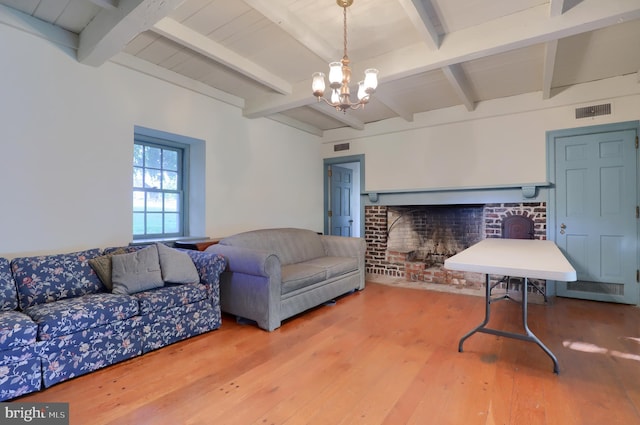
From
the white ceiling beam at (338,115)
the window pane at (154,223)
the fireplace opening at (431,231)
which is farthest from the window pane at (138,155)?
the fireplace opening at (431,231)

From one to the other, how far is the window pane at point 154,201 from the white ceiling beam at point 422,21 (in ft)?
10.4

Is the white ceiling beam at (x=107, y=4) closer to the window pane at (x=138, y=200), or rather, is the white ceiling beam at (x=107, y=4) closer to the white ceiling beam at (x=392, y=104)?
the window pane at (x=138, y=200)

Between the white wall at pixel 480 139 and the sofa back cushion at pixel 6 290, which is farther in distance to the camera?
the white wall at pixel 480 139

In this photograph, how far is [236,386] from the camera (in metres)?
2.00

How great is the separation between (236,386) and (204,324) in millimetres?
979

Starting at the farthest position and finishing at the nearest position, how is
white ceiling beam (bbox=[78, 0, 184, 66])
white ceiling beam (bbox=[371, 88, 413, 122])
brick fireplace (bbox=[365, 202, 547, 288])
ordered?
brick fireplace (bbox=[365, 202, 547, 288]) < white ceiling beam (bbox=[371, 88, 413, 122]) < white ceiling beam (bbox=[78, 0, 184, 66])

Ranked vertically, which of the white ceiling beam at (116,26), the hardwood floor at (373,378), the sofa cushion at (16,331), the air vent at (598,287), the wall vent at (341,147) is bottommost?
the hardwood floor at (373,378)

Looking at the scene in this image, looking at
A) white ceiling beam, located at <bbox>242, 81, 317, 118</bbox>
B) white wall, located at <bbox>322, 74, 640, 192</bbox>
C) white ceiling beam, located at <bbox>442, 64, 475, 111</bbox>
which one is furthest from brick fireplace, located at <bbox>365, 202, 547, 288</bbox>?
white ceiling beam, located at <bbox>242, 81, 317, 118</bbox>

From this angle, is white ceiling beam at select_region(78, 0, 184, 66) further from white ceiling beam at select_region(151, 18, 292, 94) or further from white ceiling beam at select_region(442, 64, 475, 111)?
white ceiling beam at select_region(442, 64, 475, 111)

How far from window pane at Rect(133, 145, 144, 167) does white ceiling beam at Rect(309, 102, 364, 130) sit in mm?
2206

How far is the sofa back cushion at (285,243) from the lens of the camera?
3645 millimetres

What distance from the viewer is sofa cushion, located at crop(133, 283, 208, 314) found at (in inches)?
96.1

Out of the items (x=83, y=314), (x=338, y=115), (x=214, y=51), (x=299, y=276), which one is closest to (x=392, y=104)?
(x=338, y=115)

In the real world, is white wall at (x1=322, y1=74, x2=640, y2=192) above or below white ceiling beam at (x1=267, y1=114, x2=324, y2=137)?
below
